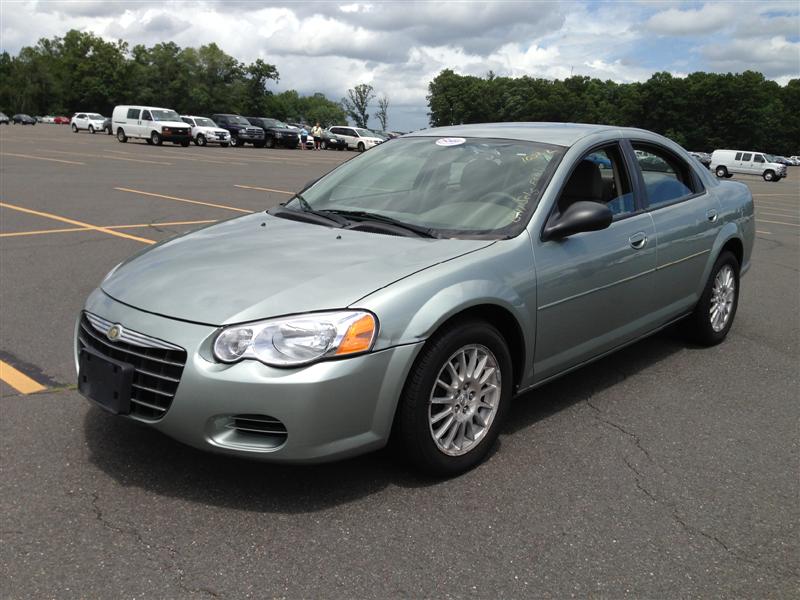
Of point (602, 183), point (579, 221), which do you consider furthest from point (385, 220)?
point (602, 183)

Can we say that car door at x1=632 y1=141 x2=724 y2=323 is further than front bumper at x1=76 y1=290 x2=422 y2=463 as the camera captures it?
Yes

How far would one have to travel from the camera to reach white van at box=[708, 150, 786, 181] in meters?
46.8

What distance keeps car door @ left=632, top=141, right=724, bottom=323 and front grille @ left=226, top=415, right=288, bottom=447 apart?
2.64 metres

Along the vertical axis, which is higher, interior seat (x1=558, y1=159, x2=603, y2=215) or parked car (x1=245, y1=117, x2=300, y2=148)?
parked car (x1=245, y1=117, x2=300, y2=148)

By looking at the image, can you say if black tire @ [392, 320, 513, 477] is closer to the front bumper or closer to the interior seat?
the front bumper

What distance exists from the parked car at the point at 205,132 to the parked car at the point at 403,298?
38.1 m

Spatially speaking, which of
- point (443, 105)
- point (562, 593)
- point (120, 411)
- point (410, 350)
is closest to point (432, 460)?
point (410, 350)

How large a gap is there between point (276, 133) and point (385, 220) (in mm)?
43815

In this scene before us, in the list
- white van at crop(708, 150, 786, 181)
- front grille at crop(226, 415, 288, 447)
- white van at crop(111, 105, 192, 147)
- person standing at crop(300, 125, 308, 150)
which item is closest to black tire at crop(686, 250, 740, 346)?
front grille at crop(226, 415, 288, 447)

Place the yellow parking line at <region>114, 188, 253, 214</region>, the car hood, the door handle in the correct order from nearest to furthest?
the car hood
the door handle
the yellow parking line at <region>114, 188, 253, 214</region>

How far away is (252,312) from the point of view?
2879 mm

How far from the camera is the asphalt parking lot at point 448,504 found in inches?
100.0

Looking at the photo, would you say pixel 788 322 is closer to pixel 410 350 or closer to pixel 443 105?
pixel 410 350

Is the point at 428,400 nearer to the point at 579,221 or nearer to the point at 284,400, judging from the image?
the point at 284,400
